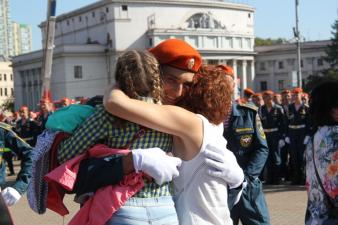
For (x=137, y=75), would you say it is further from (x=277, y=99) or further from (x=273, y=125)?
(x=277, y=99)

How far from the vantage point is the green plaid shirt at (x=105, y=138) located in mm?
2490

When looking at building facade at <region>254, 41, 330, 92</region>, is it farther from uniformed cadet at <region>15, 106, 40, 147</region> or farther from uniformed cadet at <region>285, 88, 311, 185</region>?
uniformed cadet at <region>285, 88, 311, 185</region>

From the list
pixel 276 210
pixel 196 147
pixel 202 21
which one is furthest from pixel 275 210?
pixel 202 21

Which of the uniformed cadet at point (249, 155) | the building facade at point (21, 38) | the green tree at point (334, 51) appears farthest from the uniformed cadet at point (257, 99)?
the building facade at point (21, 38)

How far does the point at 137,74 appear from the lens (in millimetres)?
2461

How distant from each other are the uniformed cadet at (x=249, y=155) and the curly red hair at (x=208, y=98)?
1.76 m

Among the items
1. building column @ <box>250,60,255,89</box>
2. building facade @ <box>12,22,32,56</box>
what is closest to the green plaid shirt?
building column @ <box>250,60,255,89</box>

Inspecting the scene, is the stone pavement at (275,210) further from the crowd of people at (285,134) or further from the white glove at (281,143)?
the white glove at (281,143)

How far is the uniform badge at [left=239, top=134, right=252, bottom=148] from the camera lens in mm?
4988

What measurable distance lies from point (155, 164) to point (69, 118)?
446 millimetres

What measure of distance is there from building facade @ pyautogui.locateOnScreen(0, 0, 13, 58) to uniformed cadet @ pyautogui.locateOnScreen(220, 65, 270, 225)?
119 m

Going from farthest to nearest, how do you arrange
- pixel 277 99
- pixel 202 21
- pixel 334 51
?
pixel 202 21 < pixel 334 51 < pixel 277 99

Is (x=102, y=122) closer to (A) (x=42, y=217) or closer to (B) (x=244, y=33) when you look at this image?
(A) (x=42, y=217)

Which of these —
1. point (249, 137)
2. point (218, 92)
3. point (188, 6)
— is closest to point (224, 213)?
point (218, 92)
